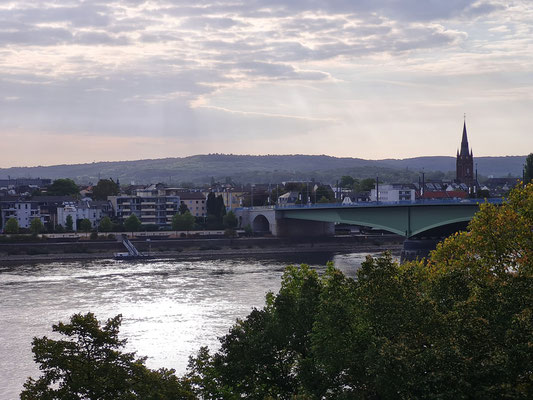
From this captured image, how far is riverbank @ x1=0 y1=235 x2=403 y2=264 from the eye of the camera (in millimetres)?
59000

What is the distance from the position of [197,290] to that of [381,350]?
29.1 metres

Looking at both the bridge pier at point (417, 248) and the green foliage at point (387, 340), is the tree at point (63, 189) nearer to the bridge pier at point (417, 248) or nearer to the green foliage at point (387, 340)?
the bridge pier at point (417, 248)

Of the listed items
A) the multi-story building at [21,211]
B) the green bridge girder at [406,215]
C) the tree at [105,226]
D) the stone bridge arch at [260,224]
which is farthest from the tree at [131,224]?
the green bridge girder at [406,215]

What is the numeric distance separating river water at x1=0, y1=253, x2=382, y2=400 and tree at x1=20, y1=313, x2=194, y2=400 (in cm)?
850

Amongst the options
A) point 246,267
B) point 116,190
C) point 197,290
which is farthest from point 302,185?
point 197,290

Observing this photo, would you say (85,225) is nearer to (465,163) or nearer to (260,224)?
(260,224)

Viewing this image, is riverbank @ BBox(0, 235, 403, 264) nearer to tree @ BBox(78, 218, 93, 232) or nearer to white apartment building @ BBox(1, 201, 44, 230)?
tree @ BBox(78, 218, 93, 232)

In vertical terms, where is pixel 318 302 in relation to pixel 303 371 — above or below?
above

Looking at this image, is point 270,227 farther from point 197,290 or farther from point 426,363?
point 426,363

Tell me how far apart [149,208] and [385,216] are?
36415mm

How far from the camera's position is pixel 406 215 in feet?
162

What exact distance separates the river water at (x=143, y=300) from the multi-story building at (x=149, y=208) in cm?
2388

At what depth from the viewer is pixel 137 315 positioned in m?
31.6

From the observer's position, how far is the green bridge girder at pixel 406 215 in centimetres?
4359
